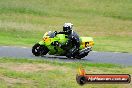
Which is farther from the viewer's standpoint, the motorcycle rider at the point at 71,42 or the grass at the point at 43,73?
the motorcycle rider at the point at 71,42

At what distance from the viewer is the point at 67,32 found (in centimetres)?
2267

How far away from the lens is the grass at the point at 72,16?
4667 centimetres

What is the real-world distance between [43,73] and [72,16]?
149ft

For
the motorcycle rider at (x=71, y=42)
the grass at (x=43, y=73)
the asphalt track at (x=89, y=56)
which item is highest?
the motorcycle rider at (x=71, y=42)

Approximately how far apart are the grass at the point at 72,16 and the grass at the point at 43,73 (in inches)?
857

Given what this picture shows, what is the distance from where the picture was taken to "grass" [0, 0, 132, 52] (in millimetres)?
46672

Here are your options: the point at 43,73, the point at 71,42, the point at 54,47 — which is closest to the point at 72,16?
the point at 71,42

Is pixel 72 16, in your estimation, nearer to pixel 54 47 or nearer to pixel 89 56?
pixel 89 56

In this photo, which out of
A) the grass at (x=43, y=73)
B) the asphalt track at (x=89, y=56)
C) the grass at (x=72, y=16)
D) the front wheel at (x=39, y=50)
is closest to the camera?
the grass at (x=43, y=73)

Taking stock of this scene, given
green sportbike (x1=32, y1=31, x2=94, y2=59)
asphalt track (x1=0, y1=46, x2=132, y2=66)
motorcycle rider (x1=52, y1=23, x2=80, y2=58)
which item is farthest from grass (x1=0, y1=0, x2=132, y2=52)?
motorcycle rider (x1=52, y1=23, x2=80, y2=58)

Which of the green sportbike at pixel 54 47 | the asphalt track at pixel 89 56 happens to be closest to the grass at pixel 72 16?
the asphalt track at pixel 89 56

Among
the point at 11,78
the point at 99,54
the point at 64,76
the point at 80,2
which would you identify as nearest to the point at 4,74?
the point at 11,78

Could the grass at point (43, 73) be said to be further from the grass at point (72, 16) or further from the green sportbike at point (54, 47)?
the grass at point (72, 16)

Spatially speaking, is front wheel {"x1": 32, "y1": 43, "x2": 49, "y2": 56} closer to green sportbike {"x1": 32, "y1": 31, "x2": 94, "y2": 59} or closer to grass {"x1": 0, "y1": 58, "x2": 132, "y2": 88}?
green sportbike {"x1": 32, "y1": 31, "x2": 94, "y2": 59}
